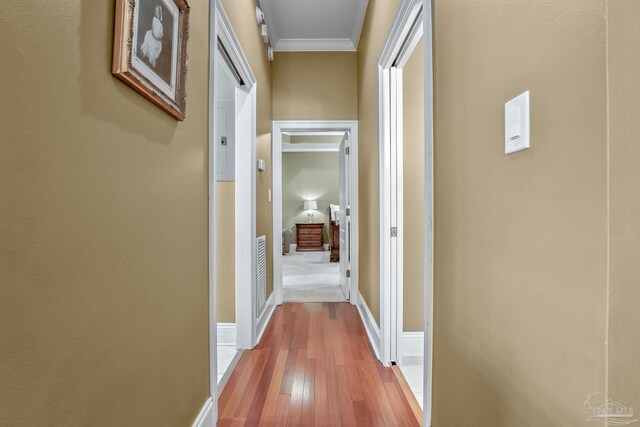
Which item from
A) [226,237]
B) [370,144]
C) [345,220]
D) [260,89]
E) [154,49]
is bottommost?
[226,237]

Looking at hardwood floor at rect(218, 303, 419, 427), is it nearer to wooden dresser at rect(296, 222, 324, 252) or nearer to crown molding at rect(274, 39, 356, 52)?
crown molding at rect(274, 39, 356, 52)

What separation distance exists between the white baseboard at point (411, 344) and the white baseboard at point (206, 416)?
1.38 m

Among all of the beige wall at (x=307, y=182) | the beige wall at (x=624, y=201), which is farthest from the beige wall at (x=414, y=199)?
the beige wall at (x=307, y=182)

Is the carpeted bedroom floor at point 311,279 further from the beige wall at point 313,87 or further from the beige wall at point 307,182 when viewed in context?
the beige wall at point 313,87

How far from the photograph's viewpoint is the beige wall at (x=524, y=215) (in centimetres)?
56

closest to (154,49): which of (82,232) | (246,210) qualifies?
Answer: (82,232)

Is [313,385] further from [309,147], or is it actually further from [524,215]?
[309,147]

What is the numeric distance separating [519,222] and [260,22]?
9.29 ft

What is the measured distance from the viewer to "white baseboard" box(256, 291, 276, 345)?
2.77 meters

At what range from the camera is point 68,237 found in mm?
686

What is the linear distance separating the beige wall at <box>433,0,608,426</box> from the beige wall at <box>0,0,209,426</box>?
0.97 meters

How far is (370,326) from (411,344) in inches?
17.0

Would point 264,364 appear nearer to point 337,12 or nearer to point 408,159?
point 408,159

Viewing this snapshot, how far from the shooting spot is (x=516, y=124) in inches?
29.8
